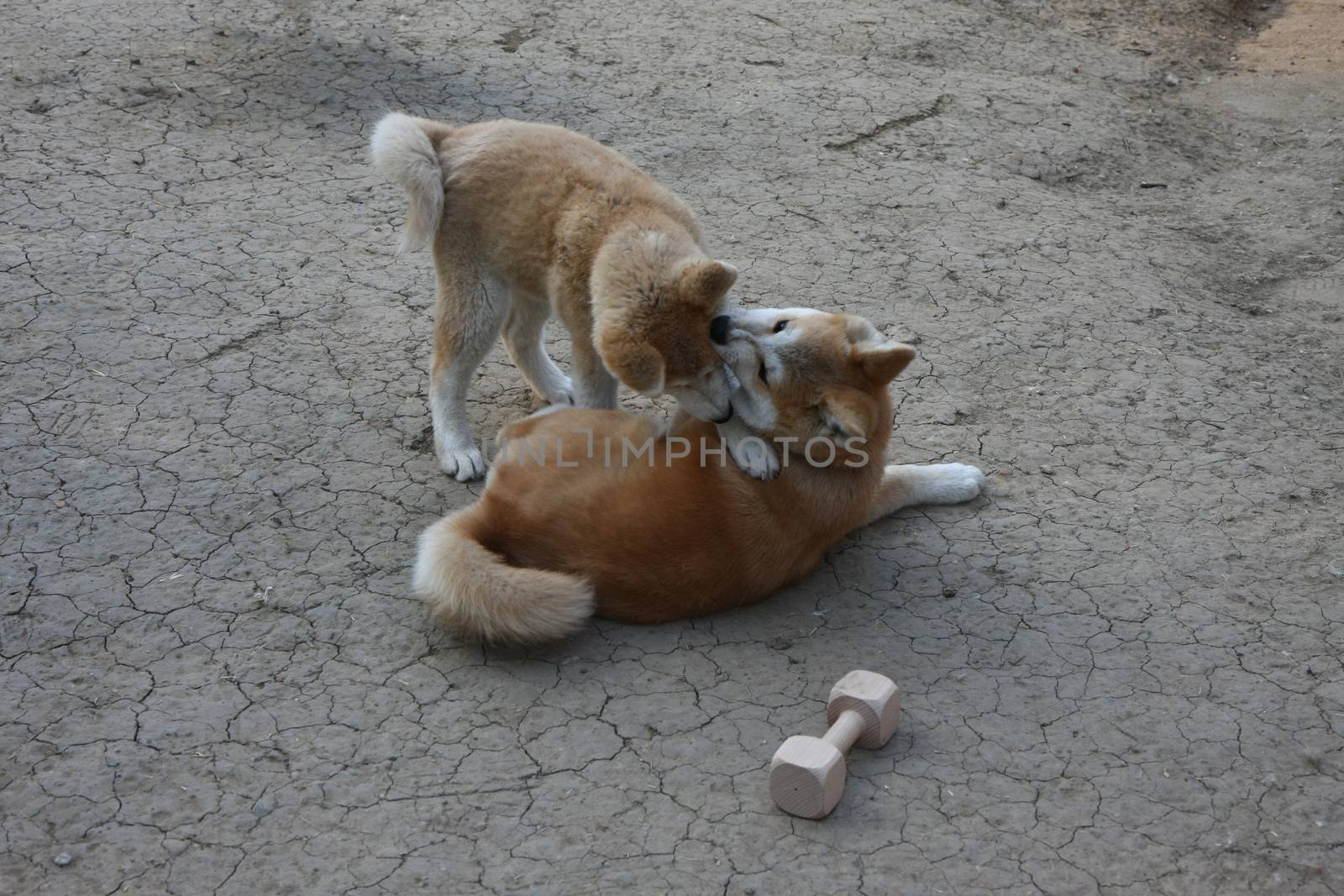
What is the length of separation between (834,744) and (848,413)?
3.31ft

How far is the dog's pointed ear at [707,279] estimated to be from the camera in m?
3.35

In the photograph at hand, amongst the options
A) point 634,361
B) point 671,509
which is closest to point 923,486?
point 671,509

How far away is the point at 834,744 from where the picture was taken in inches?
111

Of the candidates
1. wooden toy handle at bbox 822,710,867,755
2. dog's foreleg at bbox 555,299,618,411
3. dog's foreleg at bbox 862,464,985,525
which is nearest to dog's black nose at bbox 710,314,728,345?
dog's foreleg at bbox 555,299,618,411

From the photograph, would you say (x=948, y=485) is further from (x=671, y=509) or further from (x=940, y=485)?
(x=671, y=509)

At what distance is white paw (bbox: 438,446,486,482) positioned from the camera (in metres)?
4.05

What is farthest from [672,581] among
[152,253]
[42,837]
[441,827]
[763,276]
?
[152,253]

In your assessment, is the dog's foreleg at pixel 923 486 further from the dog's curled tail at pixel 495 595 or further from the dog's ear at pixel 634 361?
the dog's curled tail at pixel 495 595

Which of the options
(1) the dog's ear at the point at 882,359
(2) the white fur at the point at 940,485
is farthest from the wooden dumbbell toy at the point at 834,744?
(2) the white fur at the point at 940,485

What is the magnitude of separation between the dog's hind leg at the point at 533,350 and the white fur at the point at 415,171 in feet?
1.43

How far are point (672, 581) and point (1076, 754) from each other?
120cm

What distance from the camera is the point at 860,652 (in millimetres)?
3363

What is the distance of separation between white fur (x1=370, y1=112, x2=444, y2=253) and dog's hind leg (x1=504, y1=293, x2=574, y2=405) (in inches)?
17.2

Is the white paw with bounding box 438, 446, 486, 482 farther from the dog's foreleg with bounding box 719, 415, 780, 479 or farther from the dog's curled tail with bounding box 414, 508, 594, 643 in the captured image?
the dog's foreleg with bounding box 719, 415, 780, 479
